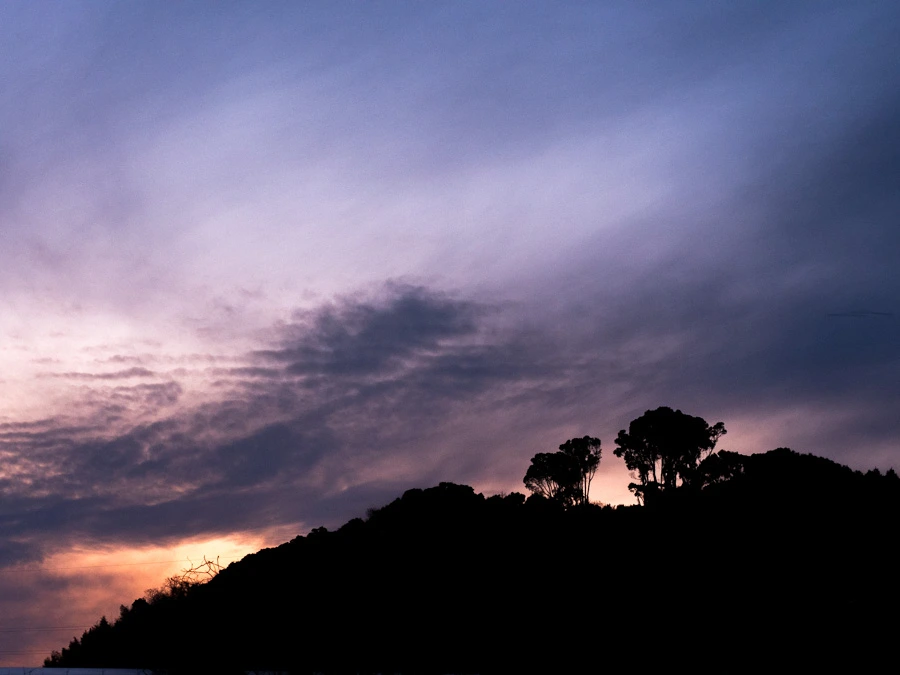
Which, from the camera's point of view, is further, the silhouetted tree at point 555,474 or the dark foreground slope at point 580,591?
the silhouetted tree at point 555,474

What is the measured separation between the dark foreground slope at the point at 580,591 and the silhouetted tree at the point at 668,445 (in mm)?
18547

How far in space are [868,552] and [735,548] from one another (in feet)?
28.6

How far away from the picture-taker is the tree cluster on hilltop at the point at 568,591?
4538 centimetres

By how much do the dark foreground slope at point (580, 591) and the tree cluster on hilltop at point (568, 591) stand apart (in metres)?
0.14

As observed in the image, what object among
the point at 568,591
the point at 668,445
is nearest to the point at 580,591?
the point at 568,591

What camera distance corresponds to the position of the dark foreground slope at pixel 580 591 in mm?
45531

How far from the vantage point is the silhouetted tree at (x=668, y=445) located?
93.2 metres

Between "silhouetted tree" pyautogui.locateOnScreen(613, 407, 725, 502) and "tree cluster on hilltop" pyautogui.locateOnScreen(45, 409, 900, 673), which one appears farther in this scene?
"silhouetted tree" pyautogui.locateOnScreen(613, 407, 725, 502)

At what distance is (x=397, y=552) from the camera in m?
68.7

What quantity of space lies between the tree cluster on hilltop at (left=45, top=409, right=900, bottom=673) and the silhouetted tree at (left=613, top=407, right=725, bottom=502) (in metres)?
18.0

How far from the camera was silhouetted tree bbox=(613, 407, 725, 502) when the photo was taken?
93188 mm

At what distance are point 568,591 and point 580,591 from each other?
0.82 metres

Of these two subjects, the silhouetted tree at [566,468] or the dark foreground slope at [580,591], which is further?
the silhouetted tree at [566,468]

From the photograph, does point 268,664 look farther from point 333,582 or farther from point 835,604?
point 835,604
